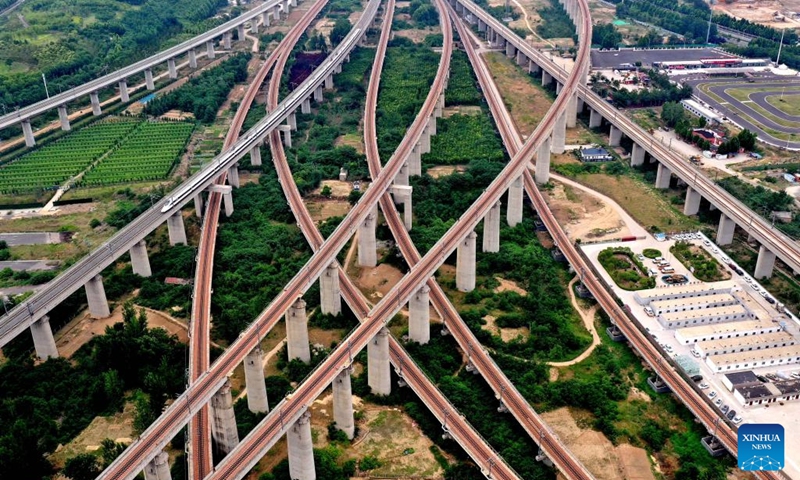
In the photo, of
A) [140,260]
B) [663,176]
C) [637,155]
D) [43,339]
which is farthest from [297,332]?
[637,155]

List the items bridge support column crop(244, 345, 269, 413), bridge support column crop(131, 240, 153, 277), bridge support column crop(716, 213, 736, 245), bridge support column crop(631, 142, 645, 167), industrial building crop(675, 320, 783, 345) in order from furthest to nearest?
bridge support column crop(631, 142, 645, 167) → bridge support column crop(716, 213, 736, 245) → bridge support column crop(131, 240, 153, 277) → industrial building crop(675, 320, 783, 345) → bridge support column crop(244, 345, 269, 413)

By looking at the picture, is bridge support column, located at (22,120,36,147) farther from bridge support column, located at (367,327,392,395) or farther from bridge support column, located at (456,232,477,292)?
bridge support column, located at (367,327,392,395)

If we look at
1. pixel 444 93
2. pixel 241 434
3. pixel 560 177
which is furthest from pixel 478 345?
pixel 444 93

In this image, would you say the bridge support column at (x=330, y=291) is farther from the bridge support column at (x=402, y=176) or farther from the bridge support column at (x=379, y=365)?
the bridge support column at (x=402, y=176)

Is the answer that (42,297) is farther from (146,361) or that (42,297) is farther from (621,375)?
(621,375)

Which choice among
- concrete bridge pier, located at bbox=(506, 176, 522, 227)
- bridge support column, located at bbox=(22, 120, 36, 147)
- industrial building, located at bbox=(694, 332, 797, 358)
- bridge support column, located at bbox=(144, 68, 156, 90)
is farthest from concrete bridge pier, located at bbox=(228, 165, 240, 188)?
industrial building, located at bbox=(694, 332, 797, 358)
